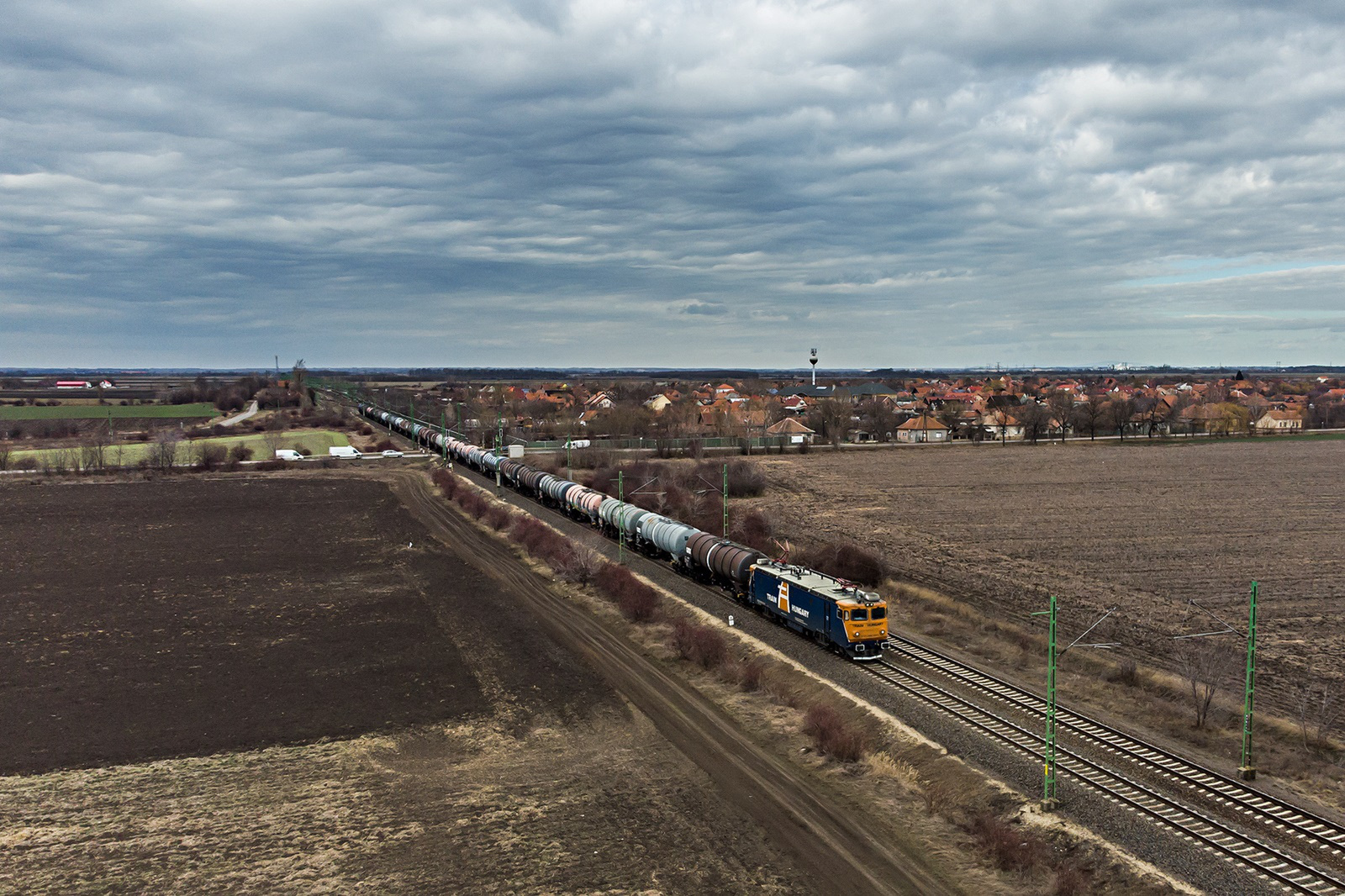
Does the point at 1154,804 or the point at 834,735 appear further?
the point at 834,735

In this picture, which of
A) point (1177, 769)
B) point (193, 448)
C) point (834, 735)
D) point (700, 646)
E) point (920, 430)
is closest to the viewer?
point (1177, 769)

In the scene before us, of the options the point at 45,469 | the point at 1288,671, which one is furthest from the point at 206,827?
the point at 45,469

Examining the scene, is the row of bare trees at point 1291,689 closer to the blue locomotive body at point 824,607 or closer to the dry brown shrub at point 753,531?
the blue locomotive body at point 824,607

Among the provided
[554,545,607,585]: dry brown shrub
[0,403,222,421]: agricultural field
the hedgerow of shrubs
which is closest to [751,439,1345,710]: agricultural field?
the hedgerow of shrubs

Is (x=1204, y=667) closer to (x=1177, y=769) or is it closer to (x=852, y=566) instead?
(x=1177, y=769)

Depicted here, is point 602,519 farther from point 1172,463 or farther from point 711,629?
point 1172,463

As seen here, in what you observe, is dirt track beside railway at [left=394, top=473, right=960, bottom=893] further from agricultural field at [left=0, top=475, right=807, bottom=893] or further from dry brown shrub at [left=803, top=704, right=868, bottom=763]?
dry brown shrub at [left=803, top=704, right=868, bottom=763]

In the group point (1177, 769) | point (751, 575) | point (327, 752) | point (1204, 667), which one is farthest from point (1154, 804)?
point (327, 752)
